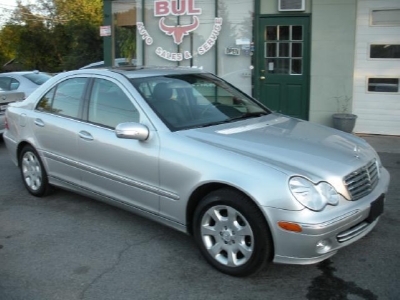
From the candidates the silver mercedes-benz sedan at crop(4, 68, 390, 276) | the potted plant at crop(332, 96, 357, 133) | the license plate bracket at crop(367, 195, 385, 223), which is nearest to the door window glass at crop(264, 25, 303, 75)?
the potted plant at crop(332, 96, 357, 133)

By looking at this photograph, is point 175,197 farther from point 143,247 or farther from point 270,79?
point 270,79

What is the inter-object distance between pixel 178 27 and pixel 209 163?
281 inches

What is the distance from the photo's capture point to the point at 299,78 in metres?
9.35

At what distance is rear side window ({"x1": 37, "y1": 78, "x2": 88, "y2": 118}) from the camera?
4.94 meters

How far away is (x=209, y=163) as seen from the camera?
3643 millimetres

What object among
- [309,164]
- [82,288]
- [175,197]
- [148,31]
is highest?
[148,31]

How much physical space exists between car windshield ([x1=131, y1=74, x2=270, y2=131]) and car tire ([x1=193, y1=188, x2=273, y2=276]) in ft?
2.71

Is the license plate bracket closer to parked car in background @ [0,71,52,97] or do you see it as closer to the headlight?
the headlight

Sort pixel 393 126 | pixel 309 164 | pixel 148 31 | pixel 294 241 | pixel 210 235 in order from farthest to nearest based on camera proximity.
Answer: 1. pixel 148 31
2. pixel 393 126
3. pixel 210 235
4. pixel 309 164
5. pixel 294 241

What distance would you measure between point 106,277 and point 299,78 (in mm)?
6723

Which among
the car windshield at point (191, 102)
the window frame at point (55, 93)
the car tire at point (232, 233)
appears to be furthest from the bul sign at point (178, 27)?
the car tire at point (232, 233)

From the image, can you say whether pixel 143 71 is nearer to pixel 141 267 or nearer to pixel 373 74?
pixel 141 267

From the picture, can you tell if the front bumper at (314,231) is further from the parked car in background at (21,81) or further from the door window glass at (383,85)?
the parked car in background at (21,81)

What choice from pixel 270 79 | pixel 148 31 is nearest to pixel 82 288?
pixel 270 79
